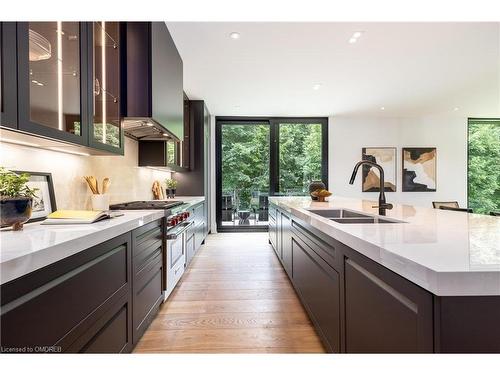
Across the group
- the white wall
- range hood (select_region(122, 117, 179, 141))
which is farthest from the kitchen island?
the white wall

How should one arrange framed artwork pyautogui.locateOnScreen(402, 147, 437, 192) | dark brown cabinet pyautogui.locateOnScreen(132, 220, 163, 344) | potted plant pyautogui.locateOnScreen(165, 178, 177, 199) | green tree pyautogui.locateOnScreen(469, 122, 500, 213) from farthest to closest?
1. green tree pyautogui.locateOnScreen(469, 122, 500, 213)
2. framed artwork pyautogui.locateOnScreen(402, 147, 437, 192)
3. potted plant pyautogui.locateOnScreen(165, 178, 177, 199)
4. dark brown cabinet pyautogui.locateOnScreen(132, 220, 163, 344)

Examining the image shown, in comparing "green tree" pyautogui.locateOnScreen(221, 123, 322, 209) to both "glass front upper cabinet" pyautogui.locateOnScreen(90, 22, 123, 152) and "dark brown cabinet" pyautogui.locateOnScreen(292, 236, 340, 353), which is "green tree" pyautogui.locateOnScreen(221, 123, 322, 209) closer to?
"dark brown cabinet" pyautogui.locateOnScreen(292, 236, 340, 353)

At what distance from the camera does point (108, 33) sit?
194cm

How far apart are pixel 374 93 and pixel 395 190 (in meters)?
2.79

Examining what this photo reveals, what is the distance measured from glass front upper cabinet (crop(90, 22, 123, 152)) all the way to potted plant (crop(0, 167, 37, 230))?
610 millimetres

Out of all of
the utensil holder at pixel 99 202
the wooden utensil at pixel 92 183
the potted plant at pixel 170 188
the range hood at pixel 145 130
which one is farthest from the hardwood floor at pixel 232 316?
the range hood at pixel 145 130

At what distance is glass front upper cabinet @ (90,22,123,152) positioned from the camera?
170 cm

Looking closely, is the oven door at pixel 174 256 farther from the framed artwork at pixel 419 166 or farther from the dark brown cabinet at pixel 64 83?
the framed artwork at pixel 419 166

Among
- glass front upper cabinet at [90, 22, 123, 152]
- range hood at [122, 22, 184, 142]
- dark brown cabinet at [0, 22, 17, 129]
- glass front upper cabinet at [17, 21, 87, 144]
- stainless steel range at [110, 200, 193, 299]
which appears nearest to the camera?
dark brown cabinet at [0, 22, 17, 129]

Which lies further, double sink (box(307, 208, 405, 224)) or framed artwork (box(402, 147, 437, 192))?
framed artwork (box(402, 147, 437, 192))

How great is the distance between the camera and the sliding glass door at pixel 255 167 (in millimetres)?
6160

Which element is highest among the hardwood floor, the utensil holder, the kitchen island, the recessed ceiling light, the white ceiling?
the white ceiling
